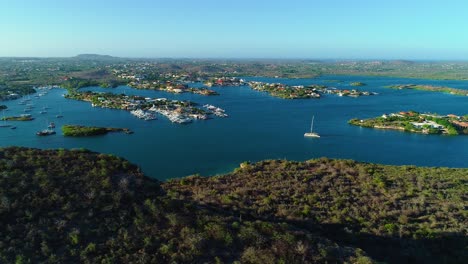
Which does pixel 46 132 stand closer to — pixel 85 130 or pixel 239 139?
pixel 85 130

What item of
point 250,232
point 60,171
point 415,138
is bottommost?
→ point 415,138

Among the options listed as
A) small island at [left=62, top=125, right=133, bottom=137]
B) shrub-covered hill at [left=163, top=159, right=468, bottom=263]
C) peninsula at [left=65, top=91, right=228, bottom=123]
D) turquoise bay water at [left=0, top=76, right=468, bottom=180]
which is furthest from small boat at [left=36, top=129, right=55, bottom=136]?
shrub-covered hill at [left=163, top=159, right=468, bottom=263]

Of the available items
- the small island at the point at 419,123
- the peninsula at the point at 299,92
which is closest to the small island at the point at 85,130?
the small island at the point at 419,123

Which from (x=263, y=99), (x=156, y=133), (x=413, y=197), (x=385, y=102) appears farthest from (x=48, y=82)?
(x=413, y=197)

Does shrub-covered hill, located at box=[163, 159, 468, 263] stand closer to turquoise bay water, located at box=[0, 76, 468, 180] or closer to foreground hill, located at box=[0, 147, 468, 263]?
foreground hill, located at box=[0, 147, 468, 263]

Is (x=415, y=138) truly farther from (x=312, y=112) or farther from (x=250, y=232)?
(x=250, y=232)

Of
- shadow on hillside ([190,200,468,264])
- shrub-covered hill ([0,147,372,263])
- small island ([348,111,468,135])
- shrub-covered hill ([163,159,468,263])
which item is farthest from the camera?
small island ([348,111,468,135])
